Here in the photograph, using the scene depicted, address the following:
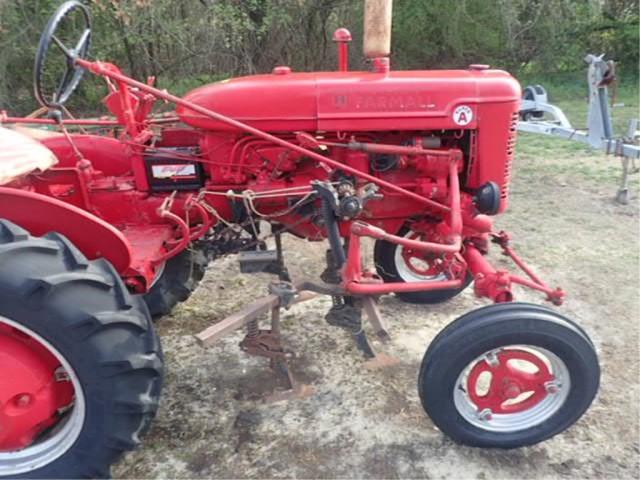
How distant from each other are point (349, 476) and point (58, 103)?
1.84 meters

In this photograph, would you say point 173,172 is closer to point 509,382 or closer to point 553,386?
point 509,382

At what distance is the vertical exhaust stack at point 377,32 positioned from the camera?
239 centimetres

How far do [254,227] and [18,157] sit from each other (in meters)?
0.97

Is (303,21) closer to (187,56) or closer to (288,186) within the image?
(187,56)

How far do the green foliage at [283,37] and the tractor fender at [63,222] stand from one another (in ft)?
16.3

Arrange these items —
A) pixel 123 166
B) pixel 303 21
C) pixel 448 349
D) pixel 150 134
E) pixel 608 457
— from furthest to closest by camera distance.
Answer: pixel 303 21 < pixel 123 166 < pixel 150 134 < pixel 608 457 < pixel 448 349

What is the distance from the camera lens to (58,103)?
2322mm

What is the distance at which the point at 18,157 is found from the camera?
2.00 m

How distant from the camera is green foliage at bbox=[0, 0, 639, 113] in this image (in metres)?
6.62

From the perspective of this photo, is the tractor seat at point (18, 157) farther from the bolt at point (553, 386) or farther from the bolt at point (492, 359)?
the bolt at point (553, 386)

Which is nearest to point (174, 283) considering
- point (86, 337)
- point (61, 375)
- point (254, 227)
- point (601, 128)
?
point (254, 227)

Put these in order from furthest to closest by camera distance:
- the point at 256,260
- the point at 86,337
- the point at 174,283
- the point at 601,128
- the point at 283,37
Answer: the point at 283,37 < the point at 601,128 < the point at 174,283 < the point at 256,260 < the point at 86,337

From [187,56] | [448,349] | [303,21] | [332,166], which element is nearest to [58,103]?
[332,166]

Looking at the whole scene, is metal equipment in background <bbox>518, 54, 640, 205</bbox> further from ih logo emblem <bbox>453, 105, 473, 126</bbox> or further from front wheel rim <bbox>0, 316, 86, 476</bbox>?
front wheel rim <bbox>0, 316, 86, 476</bbox>
